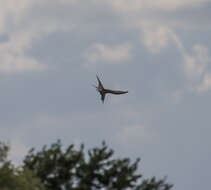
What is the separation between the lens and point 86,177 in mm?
71000

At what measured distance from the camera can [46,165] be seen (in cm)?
7156

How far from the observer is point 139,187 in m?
72.9

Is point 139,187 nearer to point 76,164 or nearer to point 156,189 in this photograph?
point 156,189

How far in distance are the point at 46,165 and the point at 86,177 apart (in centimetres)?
412

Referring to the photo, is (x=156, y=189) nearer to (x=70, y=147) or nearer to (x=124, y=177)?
(x=124, y=177)

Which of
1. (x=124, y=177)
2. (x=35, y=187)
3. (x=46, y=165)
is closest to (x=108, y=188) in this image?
(x=124, y=177)

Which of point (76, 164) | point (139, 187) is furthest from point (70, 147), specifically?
point (139, 187)

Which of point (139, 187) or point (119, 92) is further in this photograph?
point (139, 187)

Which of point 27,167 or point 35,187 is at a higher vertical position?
point 27,167

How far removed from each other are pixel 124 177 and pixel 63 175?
604 centimetres

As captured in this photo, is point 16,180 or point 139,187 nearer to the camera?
point 16,180

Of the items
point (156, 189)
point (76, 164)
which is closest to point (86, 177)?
point (76, 164)

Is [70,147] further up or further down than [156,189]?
further up

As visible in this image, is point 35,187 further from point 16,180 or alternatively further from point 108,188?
point 108,188
